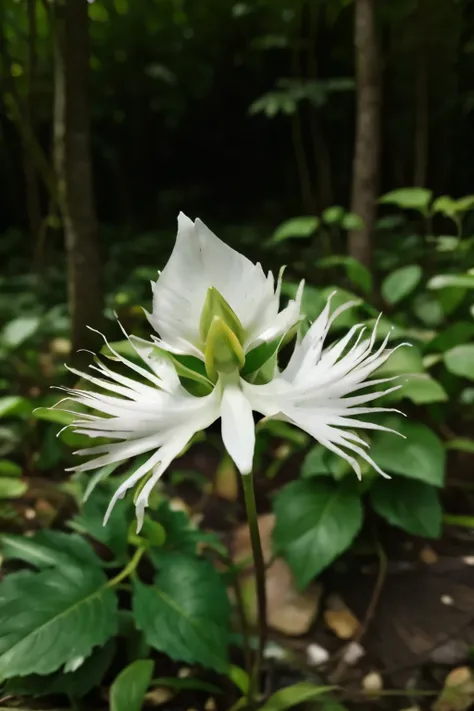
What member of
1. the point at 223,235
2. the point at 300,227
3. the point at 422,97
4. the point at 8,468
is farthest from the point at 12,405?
the point at 223,235

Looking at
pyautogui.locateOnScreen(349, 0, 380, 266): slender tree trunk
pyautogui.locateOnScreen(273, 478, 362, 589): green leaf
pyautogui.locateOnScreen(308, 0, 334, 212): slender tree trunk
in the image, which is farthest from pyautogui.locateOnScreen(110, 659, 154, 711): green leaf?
pyautogui.locateOnScreen(308, 0, 334, 212): slender tree trunk

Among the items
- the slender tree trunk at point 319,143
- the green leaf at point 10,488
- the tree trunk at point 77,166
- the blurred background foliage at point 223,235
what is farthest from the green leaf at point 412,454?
the slender tree trunk at point 319,143

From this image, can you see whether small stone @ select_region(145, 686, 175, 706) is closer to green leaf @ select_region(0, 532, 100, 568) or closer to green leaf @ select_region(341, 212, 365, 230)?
green leaf @ select_region(0, 532, 100, 568)

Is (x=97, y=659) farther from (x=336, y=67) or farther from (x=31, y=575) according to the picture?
(x=336, y=67)

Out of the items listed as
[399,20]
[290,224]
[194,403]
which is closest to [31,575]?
[194,403]

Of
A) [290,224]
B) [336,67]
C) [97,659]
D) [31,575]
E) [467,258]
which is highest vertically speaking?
[336,67]

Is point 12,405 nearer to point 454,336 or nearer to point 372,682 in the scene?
point 372,682
